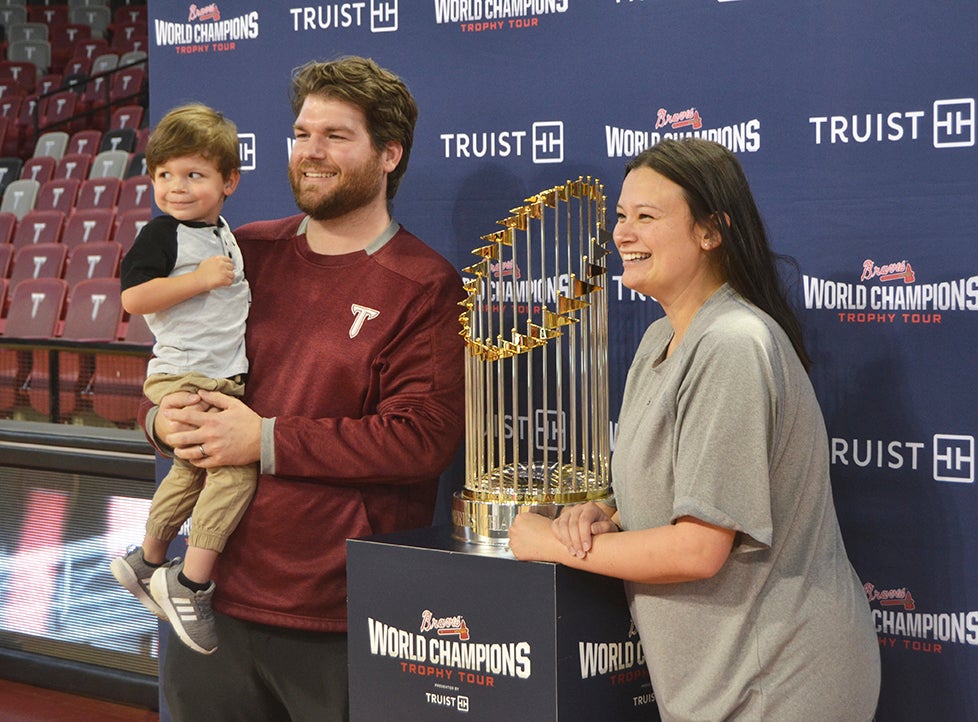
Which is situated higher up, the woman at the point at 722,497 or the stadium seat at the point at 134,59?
the stadium seat at the point at 134,59

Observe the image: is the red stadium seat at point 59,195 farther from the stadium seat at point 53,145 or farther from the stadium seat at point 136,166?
the stadium seat at point 53,145

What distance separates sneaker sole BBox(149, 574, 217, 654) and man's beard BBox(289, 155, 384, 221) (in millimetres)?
844

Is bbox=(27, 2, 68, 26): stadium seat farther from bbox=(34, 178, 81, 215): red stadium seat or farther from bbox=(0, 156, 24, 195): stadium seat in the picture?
bbox=(34, 178, 81, 215): red stadium seat

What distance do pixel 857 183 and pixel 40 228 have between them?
7.31 metres

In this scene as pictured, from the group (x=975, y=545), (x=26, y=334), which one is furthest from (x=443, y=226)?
(x=26, y=334)

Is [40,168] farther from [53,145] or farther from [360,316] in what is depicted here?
[360,316]

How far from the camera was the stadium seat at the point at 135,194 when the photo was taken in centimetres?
836

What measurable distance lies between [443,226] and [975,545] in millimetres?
1469

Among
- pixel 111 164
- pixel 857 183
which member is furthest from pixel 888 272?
pixel 111 164

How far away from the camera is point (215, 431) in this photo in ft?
8.47

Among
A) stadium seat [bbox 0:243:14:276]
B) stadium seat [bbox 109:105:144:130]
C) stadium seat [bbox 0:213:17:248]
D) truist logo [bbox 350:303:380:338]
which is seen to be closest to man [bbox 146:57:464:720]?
truist logo [bbox 350:303:380:338]

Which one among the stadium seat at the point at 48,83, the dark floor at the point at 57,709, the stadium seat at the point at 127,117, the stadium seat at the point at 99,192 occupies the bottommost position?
the dark floor at the point at 57,709

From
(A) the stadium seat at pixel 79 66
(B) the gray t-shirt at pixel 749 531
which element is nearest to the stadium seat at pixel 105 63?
(A) the stadium seat at pixel 79 66

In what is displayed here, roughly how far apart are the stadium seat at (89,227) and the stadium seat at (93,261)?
1.46ft
